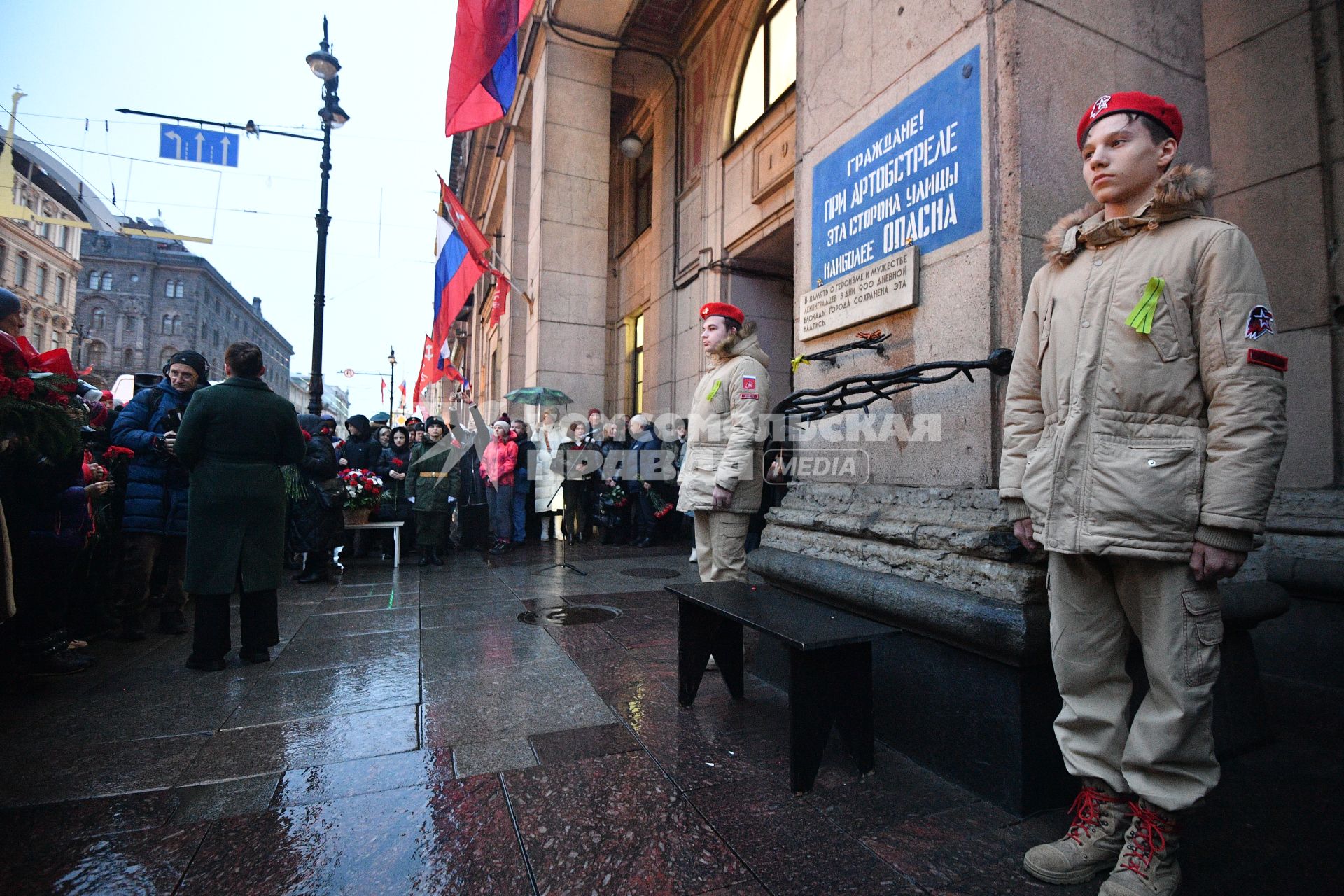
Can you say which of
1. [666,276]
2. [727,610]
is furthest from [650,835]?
[666,276]

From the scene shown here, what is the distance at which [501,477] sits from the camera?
9.65m

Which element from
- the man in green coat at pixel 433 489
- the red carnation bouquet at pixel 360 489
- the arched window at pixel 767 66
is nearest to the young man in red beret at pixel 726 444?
the red carnation bouquet at pixel 360 489

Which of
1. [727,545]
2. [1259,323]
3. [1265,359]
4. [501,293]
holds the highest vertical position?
[501,293]

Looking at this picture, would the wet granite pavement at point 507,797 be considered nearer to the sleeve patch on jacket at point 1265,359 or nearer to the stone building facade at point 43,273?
the sleeve patch on jacket at point 1265,359

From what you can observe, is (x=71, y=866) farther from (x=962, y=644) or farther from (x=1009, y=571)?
(x=1009, y=571)

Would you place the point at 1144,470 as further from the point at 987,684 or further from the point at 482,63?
the point at 482,63

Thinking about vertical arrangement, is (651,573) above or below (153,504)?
below

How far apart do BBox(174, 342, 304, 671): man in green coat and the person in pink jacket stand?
5281 mm

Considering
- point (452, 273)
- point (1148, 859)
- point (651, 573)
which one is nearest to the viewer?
point (1148, 859)

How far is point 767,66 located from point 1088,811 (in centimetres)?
1059

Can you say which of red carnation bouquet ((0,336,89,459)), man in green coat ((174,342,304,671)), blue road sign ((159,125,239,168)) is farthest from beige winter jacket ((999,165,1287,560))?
blue road sign ((159,125,239,168))

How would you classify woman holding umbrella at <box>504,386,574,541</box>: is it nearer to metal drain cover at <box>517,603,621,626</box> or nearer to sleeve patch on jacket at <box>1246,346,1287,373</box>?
metal drain cover at <box>517,603,621,626</box>

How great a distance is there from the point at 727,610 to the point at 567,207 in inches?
442

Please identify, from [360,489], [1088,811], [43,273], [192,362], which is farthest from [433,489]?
[43,273]
